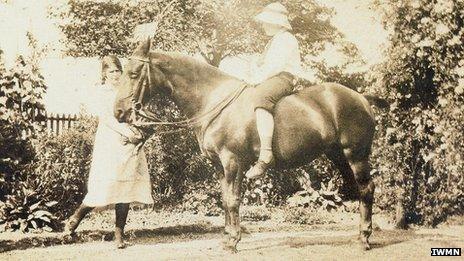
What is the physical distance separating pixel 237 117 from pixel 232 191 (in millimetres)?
906

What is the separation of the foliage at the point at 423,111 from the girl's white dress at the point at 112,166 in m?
4.53

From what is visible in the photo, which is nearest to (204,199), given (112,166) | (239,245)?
(239,245)

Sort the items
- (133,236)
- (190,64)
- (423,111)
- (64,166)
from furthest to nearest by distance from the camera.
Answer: (64,166) → (423,111) → (133,236) → (190,64)

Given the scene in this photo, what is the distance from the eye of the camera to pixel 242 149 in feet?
21.9

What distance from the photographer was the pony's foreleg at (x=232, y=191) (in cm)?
661

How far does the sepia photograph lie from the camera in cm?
673

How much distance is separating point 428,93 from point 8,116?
670 cm

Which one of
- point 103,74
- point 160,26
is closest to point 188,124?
point 103,74

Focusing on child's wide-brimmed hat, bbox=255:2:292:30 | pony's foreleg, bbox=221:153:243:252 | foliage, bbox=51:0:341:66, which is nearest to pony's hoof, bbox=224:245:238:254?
pony's foreleg, bbox=221:153:243:252

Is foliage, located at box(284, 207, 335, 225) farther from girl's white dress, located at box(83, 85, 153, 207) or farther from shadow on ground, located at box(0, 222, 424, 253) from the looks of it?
girl's white dress, located at box(83, 85, 153, 207)

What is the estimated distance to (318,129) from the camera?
7043 mm

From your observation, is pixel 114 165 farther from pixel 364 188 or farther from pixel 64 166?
pixel 64 166

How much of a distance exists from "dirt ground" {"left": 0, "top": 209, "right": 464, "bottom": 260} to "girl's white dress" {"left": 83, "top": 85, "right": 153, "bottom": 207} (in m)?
0.67

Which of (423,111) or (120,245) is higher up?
(423,111)
